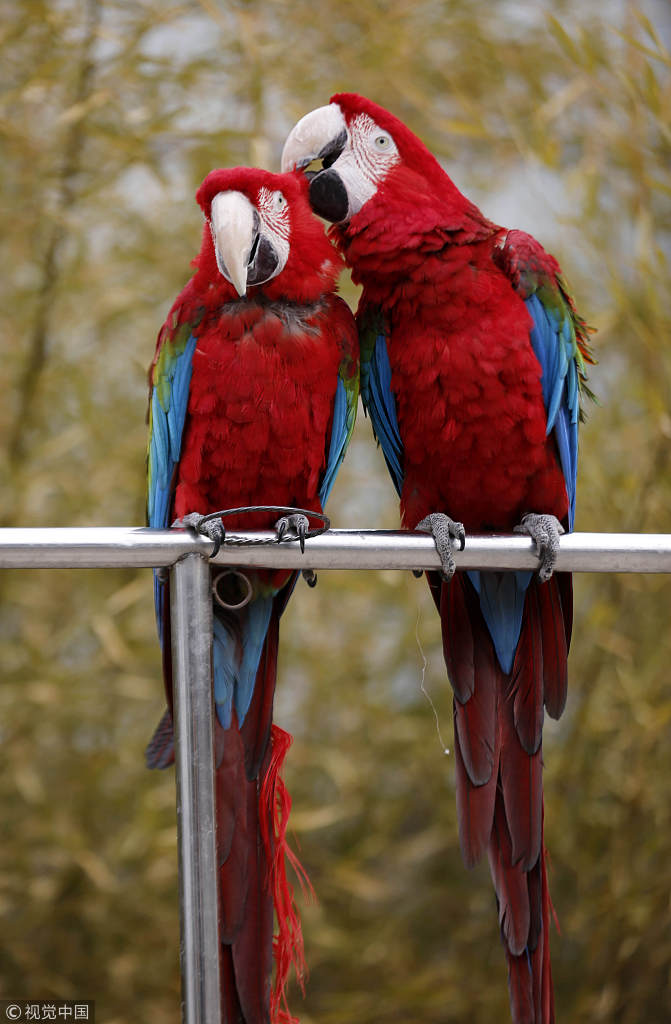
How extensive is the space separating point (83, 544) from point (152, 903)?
3.06 feet

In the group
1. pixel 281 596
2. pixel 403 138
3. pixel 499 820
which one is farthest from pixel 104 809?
pixel 403 138

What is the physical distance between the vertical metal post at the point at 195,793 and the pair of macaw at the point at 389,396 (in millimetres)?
195

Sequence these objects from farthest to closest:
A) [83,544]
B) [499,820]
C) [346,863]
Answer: [346,863], [499,820], [83,544]

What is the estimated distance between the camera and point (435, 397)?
34.2 inches

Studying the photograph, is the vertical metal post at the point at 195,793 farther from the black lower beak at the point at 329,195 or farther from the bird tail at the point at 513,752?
the black lower beak at the point at 329,195

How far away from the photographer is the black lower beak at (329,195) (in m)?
0.86

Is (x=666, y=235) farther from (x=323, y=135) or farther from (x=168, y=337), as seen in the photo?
(x=168, y=337)

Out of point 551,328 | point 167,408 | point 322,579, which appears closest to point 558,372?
point 551,328

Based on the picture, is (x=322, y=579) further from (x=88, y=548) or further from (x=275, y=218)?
(x=88, y=548)

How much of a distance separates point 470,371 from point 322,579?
61 centimetres

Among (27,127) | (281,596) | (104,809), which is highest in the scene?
(27,127)

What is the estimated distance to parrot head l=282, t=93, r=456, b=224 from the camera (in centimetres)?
86

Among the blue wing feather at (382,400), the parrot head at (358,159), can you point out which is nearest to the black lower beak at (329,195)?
the parrot head at (358,159)

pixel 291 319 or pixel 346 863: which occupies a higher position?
pixel 291 319
